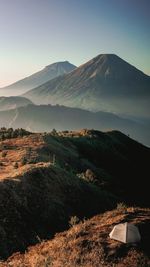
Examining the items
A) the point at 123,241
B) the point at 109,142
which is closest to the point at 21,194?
the point at 123,241

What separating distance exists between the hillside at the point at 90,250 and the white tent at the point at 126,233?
211 millimetres

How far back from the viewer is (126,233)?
15219mm

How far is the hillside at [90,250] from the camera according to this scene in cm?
1374

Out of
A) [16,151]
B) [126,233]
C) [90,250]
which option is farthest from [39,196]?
[16,151]

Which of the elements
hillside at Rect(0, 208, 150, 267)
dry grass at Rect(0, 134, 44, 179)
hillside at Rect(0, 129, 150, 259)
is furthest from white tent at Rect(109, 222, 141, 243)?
dry grass at Rect(0, 134, 44, 179)

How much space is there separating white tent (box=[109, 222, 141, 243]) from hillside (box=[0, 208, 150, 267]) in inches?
8.3

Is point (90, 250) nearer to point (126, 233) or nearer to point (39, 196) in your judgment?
point (126, 233)

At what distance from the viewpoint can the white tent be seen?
592 inches

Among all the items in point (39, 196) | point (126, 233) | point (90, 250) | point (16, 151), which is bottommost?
point (90, 250)

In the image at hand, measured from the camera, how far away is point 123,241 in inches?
590

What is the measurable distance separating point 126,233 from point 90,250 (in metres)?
1.58

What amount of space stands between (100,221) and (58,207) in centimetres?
515

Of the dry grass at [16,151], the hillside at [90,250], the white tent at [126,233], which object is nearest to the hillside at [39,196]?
the dry grass at [16,151]

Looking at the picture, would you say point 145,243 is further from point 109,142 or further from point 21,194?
point 109,142
